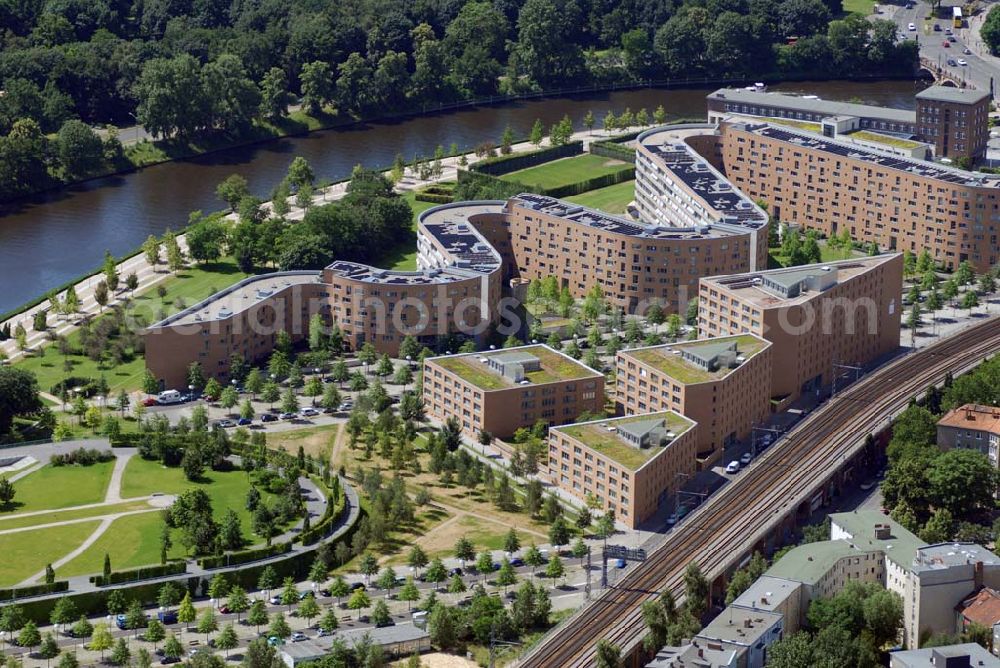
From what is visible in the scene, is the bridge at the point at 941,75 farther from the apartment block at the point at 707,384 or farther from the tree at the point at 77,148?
the apartment block at the point at 707,384

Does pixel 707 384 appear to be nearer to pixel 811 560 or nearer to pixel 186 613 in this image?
pixel 811 560

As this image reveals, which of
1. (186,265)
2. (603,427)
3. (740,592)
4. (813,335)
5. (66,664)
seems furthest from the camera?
(186,265)

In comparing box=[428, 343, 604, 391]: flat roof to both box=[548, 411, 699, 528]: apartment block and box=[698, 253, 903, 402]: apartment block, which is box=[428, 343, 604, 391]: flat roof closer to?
box=[548, 411, 699, 528]: apartment block

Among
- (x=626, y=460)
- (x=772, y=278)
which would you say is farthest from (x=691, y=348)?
(x=626, y=460)

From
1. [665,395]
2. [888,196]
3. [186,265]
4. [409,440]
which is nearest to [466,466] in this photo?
[409,440]

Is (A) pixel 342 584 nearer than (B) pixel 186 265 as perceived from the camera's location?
Yes

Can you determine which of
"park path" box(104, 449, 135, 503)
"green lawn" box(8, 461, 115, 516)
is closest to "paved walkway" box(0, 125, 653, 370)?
"park path" box(104, 449, 135, 503)

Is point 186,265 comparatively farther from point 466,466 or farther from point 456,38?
point 456,38
